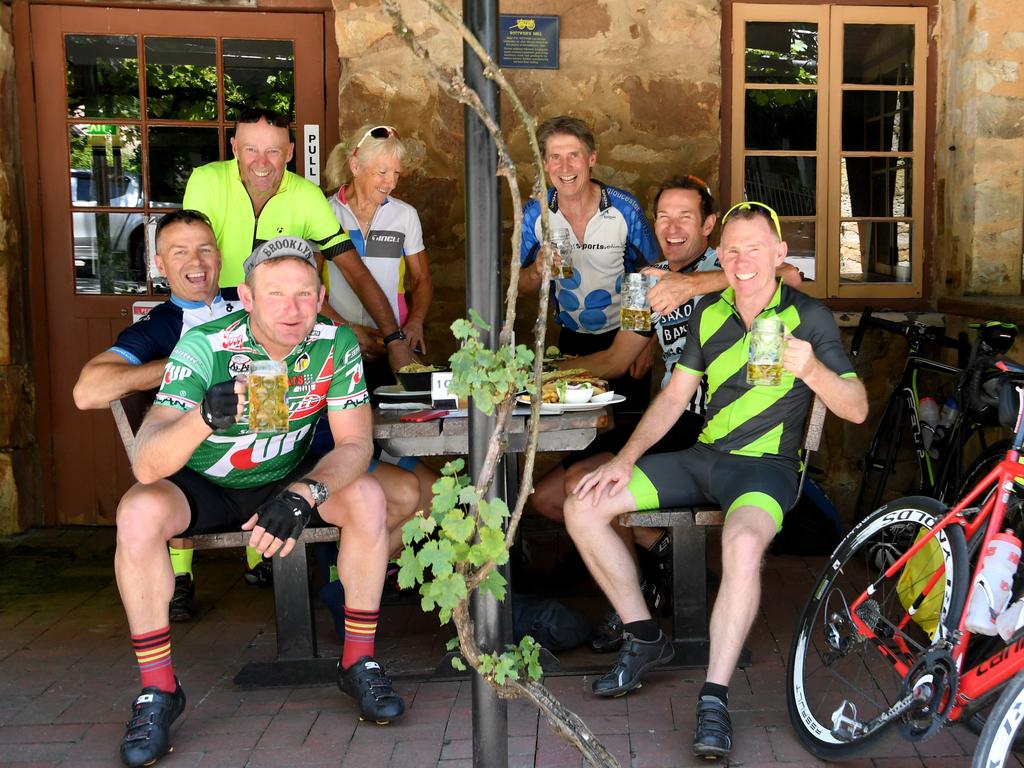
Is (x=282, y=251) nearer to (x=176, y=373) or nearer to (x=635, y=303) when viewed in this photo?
(x=176, y=373)

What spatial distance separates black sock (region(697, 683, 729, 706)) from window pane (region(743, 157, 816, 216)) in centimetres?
268

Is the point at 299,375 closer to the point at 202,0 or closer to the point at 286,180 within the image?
the point at 286,180

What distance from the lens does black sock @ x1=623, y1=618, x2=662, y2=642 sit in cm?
334

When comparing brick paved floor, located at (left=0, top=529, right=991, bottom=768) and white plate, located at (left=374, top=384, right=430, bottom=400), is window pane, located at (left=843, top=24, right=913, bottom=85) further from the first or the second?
white plate, located at (left=374, top=384, right=430, bottom=400)

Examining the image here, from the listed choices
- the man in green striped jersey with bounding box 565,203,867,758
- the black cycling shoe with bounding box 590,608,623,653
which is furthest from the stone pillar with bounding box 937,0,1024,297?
the black cycling shoe with bounding box 590,608,623,653

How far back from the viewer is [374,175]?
13.9ft

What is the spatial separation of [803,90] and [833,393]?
7.89 ft

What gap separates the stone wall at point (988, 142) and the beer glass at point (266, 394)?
3.27m

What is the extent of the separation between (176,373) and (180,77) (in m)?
2.44

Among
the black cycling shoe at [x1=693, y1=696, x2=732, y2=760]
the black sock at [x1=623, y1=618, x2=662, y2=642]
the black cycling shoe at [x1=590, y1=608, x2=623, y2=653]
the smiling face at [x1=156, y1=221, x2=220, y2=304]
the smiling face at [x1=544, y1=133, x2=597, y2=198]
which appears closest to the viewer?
the black cycling shoe at [x1=693, y1=696, x2=732, y2=760]

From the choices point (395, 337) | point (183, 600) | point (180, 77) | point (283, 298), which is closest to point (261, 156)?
point (395, 337)

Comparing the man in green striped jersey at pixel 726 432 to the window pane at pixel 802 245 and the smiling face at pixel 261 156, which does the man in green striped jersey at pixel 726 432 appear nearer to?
the smiling face at pixel 261 156

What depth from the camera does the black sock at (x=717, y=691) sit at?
3004 mm

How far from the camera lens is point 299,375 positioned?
3.20m
